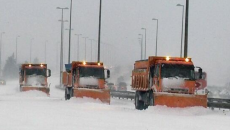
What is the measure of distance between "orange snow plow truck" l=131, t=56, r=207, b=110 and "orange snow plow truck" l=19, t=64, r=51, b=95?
17.5 m

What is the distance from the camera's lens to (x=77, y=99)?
33719mm

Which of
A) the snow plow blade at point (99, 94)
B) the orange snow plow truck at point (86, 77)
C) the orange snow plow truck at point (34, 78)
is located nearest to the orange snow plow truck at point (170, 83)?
the snow plow blade at point (99, 94)

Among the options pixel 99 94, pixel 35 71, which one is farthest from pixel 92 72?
pixel 35 71

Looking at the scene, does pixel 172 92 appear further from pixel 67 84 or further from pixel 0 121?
pixel 67 84

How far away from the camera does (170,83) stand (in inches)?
1046

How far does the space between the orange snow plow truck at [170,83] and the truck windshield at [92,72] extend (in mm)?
6749

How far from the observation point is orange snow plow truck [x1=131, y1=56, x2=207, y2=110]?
25.3 metres

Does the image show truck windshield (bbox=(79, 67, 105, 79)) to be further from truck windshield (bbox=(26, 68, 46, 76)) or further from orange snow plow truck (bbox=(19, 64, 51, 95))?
truck windshield (bbox=(26, 68, 46, 76))

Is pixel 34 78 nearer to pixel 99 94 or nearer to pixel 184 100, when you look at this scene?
pixel 99 94

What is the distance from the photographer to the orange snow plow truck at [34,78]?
45.3 m

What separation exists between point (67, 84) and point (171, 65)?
14729mm

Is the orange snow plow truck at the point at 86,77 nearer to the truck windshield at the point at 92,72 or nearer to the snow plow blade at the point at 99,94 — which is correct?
the truck windshield at the point at 92,72

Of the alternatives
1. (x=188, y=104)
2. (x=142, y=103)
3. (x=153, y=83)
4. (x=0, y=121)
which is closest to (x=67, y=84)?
(x=142, y=103)

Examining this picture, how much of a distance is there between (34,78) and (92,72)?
37.0ft
